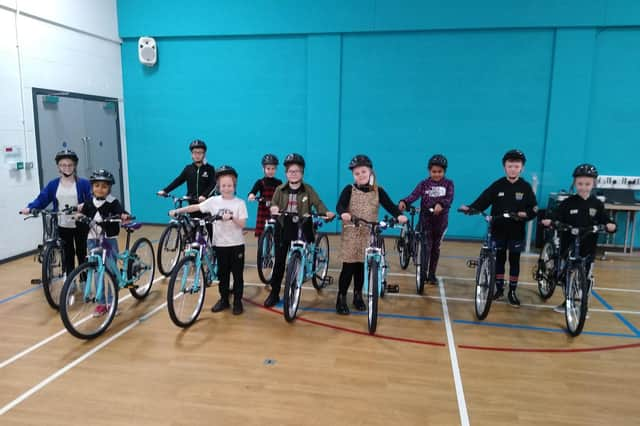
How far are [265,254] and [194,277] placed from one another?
1374 millimetres

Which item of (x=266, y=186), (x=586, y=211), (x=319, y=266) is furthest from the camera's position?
(x=266, y=186)

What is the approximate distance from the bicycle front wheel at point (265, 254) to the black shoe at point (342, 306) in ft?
3.53

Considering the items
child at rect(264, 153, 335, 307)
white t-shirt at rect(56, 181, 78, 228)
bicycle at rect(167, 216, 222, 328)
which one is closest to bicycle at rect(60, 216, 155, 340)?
bicycle at rect(167, 216, 222, 328)

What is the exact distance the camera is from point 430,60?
730 cm

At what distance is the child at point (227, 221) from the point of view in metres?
3.96

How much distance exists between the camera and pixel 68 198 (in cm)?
432

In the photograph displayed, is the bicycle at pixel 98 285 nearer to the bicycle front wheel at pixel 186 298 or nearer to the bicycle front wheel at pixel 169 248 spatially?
the bicycle front wheel at pixel 186 298

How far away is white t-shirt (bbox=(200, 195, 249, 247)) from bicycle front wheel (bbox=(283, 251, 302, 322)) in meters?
0.57

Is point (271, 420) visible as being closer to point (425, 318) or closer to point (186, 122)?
point (425, 318)

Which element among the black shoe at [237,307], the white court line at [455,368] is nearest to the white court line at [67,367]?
the black shoe at [237,307]

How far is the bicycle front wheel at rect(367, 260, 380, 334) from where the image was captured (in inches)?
145

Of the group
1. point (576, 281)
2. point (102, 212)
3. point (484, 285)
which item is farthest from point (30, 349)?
point (576, 281)

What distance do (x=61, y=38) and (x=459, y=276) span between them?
6939mm

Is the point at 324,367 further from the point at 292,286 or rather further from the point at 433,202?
the point at 433,202
